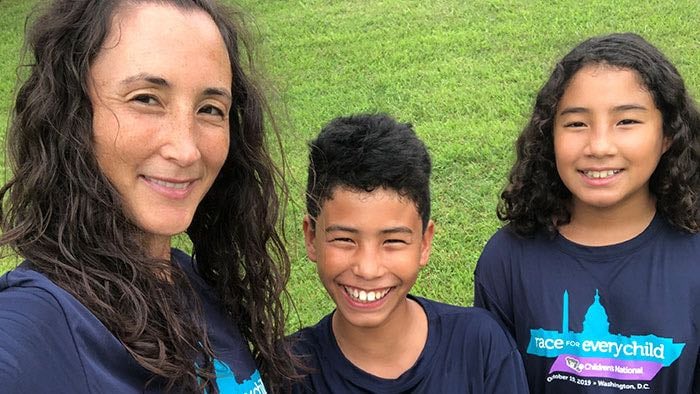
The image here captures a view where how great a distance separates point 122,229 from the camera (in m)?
1.62

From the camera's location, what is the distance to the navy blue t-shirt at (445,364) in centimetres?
223

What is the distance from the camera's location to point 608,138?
2396 mm

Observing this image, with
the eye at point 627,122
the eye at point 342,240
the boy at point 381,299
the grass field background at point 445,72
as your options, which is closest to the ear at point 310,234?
the boy at point 381,299

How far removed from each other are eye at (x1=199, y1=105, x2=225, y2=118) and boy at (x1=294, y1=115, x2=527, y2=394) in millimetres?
716

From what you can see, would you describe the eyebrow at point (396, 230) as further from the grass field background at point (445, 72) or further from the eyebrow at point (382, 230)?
the grass field background at point (445, 72)

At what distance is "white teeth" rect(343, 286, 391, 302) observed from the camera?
91.7 inches

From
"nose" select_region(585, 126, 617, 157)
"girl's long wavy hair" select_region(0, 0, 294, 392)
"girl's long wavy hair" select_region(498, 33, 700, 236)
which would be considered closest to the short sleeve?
"girl's long wavy hair" select_region(498, 33, 700, 236)

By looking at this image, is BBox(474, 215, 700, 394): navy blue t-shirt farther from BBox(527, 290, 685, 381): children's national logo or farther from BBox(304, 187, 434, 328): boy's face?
BBox(304, 187, 434, 328): boy's face

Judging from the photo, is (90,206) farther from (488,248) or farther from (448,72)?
(448,72)

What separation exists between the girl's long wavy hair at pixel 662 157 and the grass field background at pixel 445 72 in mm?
1710

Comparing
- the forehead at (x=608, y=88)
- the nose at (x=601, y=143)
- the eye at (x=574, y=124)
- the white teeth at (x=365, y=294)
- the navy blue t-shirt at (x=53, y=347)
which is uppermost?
the forehead at (x=608, y=88)

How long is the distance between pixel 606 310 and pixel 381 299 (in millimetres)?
741

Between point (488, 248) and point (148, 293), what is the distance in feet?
4.49

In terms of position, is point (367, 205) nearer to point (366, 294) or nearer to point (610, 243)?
point (366, 294)
